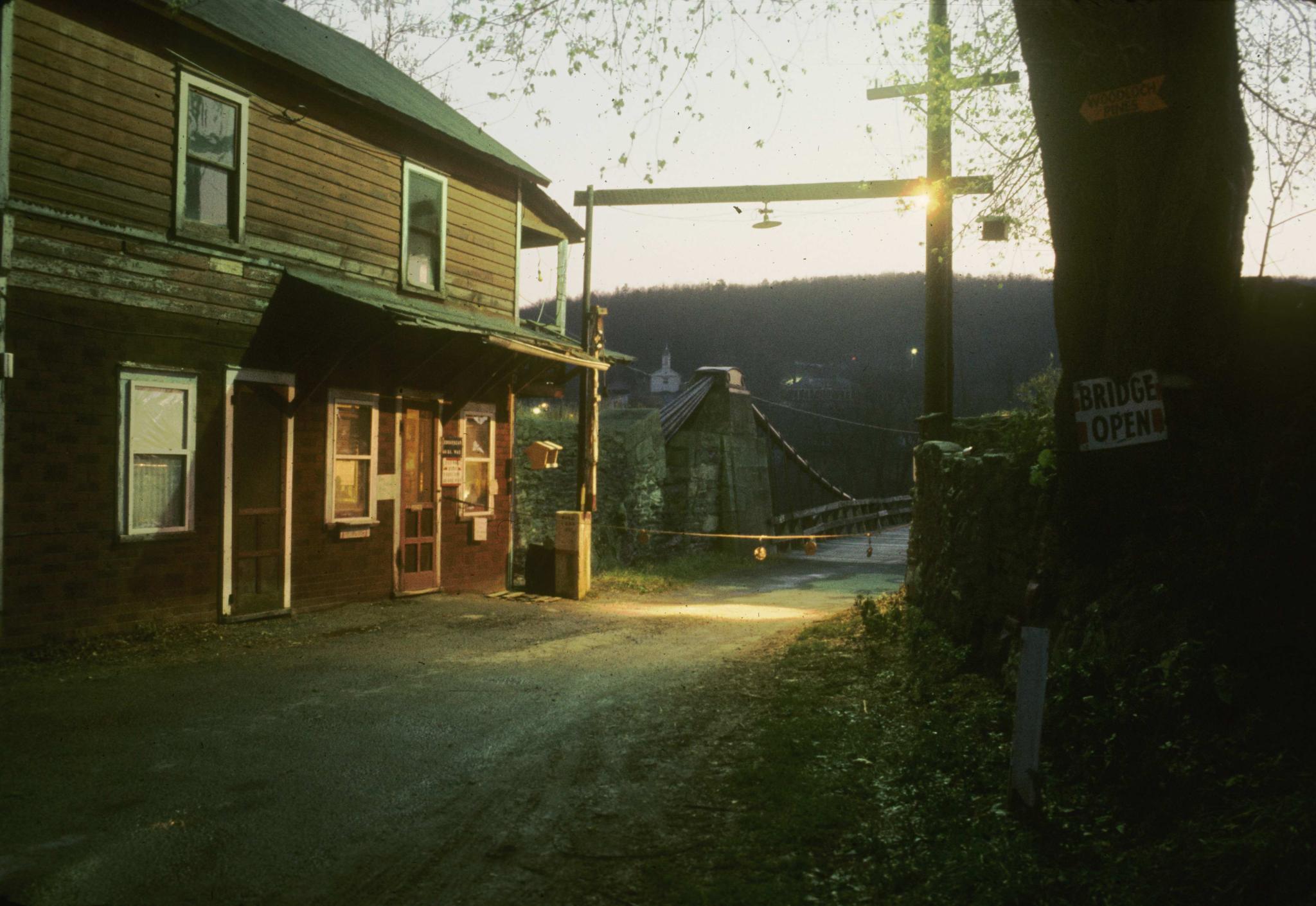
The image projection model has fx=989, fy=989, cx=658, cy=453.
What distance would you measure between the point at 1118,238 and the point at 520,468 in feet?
46.3

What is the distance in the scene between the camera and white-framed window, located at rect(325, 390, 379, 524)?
507 inches

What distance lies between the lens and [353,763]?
599 centimetres

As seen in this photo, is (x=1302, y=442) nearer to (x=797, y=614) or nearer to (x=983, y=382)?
(x=797, y=614)

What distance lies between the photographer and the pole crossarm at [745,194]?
15008 mm

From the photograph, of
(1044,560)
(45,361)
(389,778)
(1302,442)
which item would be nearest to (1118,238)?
(1302,442)

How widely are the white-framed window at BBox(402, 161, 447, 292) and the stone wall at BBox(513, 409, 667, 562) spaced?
13.5 ft

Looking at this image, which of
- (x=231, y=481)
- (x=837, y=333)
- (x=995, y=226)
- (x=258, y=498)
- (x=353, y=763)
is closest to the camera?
(x=353, y=763)

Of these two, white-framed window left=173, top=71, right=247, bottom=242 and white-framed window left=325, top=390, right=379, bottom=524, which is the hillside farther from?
white-framed window left=173, top=71, right=247, bottom=242

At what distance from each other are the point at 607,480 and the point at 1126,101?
56.3 feet

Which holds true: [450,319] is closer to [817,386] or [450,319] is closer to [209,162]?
[209,162]

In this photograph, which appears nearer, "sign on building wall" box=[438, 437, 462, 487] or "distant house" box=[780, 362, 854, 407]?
Answer: "sign on building wall" box=[438, 437, 462, 487]

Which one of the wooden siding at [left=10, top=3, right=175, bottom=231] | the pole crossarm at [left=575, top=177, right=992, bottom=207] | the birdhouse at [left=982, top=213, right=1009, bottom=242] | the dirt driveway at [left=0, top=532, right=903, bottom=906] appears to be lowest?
the dirt driveway at [left=0, top=532, right=903, bottom=906]

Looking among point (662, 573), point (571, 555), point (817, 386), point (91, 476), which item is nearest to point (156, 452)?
point (91, 476)

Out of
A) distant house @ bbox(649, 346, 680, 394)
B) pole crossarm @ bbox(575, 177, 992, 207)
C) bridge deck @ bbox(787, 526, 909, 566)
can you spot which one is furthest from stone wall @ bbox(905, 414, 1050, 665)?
distant house @ bbox(649, 346, 680, 394)
